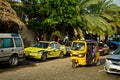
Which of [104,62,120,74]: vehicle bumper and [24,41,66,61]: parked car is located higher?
[24,41,66,61]: parked car

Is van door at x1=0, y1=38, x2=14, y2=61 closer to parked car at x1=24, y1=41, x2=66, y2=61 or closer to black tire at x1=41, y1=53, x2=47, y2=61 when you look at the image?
parked car at x1=24, y1=41, x2=66, y2=61

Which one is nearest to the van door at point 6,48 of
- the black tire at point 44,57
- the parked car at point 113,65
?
the black tire at point 44,57

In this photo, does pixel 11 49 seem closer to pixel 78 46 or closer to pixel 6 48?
pixel 6 48

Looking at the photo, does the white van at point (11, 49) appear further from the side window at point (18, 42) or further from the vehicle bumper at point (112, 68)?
the vehicle bumper at point (112, 68)

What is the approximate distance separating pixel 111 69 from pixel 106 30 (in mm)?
21483

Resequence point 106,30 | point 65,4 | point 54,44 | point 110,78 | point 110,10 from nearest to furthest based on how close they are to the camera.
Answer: point 110,78
point 54,44
point 65,4
point 106,30
point 110,10

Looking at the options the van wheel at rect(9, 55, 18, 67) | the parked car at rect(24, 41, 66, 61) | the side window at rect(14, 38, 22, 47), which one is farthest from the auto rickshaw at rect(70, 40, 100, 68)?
the parked car at rect(24, 41, 66, 61)

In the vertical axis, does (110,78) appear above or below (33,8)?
below

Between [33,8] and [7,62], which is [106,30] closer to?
[33,8]

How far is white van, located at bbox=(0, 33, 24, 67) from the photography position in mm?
16781

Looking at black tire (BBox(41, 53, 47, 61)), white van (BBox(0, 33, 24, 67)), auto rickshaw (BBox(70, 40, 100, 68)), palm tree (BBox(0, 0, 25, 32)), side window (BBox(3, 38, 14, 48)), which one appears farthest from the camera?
black tire (BBox(41, 53, 47, 61))

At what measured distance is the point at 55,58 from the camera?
24.4 metres

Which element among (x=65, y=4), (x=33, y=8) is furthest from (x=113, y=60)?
(x=33, y=8)

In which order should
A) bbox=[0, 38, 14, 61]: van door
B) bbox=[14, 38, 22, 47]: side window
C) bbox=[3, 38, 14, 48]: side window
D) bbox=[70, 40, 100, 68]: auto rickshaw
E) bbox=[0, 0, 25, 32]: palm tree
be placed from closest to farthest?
bbox=[0, 38, 14, 61]: van door → bbox=[3, 38, 14, 48]: side window → bbox=[70, 40, 100, 68]: auto rickshaw → bbox=[14, 38, 22, 47]: side window → bbox=[0, 0, 25, 32]: palm tree
